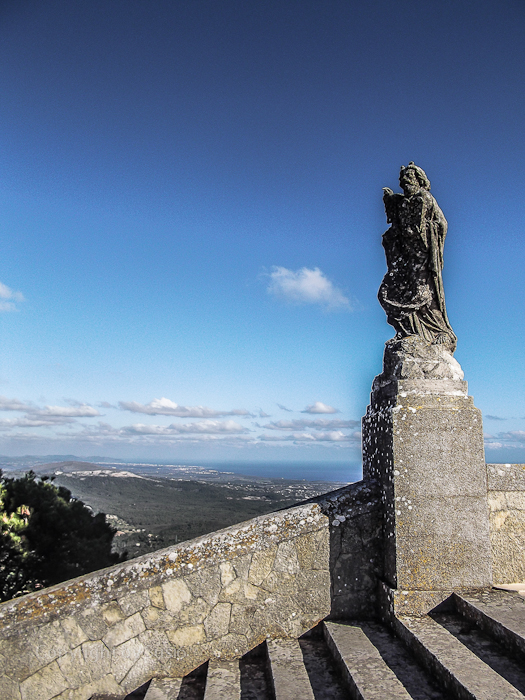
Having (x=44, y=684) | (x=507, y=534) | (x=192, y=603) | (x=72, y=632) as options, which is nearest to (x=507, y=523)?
(x=507, y=534)

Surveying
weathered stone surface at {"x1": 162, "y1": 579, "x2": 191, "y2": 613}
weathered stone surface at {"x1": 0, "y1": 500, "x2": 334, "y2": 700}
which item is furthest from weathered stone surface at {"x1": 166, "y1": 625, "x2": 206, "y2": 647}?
weathered stone surface at {"x1": 162, "y1": 579, "x2": 191, "y2": 613}

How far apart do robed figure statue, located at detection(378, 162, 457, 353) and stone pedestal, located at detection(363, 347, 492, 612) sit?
1.49 ft

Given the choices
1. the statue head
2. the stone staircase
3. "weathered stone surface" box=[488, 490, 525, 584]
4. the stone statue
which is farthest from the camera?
the statue head

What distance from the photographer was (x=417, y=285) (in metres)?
4.27

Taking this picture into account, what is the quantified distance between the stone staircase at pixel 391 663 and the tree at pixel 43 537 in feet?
15.9

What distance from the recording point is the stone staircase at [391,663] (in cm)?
272

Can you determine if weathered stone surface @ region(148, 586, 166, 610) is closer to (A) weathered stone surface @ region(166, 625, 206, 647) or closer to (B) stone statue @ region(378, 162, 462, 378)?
(A) weathered stone surface @ region(166, 625, 206, 647)

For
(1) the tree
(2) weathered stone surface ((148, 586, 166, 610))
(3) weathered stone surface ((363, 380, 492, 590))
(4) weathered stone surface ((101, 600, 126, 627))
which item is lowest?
(1) the tree

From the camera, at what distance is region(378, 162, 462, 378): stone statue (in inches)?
163

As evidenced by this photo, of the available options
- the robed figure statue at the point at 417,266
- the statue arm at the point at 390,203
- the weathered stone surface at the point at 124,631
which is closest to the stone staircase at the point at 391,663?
the weathered stone surface at the point at 124,631

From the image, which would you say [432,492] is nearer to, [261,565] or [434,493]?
[434,493]

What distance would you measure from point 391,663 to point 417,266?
332 cm

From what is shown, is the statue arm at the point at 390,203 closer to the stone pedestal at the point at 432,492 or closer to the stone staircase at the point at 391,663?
the stone pedestal at the point at 432,492

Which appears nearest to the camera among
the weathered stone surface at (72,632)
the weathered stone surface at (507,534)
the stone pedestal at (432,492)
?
the weathered stone surface at (72,632)
